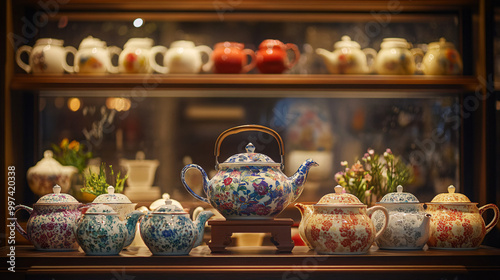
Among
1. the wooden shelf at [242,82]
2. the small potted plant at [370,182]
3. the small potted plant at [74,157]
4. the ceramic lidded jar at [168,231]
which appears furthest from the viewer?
the small potted plant at [74,157]

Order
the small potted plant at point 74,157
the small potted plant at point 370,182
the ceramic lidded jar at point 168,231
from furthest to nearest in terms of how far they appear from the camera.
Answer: the small potted plant at point 74,157, the small potted plant at point 370,182, the ceramic lidded jar at point 168,231

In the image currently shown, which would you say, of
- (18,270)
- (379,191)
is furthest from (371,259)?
(18,270)

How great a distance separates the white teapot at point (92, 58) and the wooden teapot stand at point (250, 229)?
3.23 ft

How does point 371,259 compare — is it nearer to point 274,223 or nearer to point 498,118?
point 274,223

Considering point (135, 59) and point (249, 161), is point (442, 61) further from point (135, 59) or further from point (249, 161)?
point (135, 59)

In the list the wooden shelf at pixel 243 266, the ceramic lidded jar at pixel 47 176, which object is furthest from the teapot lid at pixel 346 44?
the ceramic lidded jar at pixel 47 176

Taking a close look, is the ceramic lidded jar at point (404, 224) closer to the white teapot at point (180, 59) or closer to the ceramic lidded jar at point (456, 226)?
the ceramic lidded jar at point (456, 226)

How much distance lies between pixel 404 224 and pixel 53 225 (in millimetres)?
1035

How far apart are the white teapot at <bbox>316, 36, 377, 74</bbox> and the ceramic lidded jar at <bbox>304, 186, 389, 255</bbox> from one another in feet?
2.76

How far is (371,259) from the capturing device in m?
1.62

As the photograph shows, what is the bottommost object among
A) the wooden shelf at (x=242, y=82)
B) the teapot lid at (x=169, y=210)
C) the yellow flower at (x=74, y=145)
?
the teapot lid at (x=169, y=210)

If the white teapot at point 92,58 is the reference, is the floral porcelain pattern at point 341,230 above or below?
below

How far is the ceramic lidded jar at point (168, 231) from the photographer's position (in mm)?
1590

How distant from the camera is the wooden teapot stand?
1.67m
